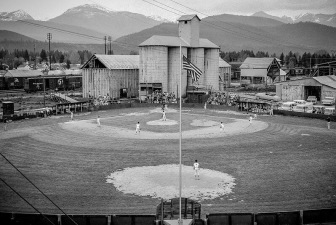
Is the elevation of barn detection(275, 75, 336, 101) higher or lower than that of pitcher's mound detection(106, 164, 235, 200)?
higher

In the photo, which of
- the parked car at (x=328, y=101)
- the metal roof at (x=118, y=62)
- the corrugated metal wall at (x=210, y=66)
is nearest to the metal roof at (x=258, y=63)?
the corrugated metal wall at (x=210, y=66)

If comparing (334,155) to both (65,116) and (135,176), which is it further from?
(65,116)

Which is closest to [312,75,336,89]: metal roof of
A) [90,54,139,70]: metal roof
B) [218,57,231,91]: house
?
[218,57,231,91]: house

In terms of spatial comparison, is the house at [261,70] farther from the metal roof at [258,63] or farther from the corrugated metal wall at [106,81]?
the corrugated metal wall at [106,81]

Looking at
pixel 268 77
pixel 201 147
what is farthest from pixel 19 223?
pixel 268 77

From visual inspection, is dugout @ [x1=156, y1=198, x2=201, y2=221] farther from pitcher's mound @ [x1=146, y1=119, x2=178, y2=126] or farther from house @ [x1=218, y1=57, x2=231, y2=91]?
house @ [x1=218, y1=57, x2=231, y2=91]
